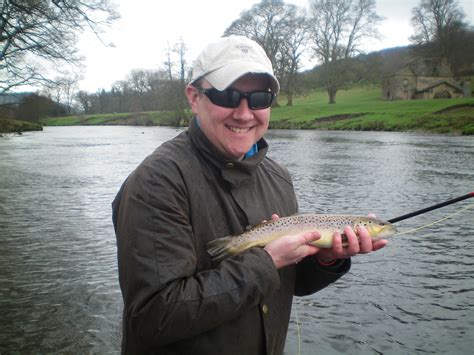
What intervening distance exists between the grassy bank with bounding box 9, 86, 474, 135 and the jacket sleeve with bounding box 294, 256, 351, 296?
33507mm

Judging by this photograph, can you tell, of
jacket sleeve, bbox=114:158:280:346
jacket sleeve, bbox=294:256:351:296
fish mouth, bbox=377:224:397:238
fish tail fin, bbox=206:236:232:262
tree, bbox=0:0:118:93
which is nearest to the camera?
jacket sleeve, bbox=114:158:280:346

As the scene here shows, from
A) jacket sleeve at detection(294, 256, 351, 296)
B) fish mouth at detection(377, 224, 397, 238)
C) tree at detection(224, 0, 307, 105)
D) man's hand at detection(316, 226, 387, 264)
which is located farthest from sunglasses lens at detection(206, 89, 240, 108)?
tree at detection(224, 0, 307, 105)

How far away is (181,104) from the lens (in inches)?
2517

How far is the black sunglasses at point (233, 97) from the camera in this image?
7.25 feet

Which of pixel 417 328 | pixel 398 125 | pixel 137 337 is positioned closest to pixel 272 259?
pixel 137 337

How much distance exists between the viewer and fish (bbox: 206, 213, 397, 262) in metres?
2.13

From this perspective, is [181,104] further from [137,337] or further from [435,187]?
[137,337]

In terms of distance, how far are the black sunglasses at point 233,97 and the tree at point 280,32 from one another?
61940 millimetres

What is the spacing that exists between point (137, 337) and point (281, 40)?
64.9 m

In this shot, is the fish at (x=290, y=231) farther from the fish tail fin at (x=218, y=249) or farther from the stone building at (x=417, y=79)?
the stone building at (x=417, y=79)

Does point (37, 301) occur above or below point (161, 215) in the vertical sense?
below

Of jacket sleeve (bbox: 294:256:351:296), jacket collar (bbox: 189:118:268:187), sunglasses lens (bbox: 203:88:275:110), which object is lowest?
jacket sleeve (bbox: 294:256:351:296)

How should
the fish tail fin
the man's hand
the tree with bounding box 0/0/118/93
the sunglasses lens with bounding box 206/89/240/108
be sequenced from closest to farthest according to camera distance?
1. the fish tail fin
2. the sunglasses lens with bounding box 206/89/240/108
3. the man's hand
4. the tree with bounding box 0/0/118/93

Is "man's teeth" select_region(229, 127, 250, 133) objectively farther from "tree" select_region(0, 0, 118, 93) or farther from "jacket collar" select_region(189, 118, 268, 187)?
"tree" select_region(0, 0, 118, 93)
